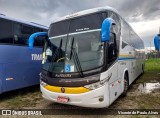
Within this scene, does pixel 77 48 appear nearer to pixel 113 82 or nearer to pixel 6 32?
pixel 113 82

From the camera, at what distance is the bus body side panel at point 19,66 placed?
7.82 meters

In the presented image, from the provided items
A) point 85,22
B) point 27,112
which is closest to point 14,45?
point 27,112

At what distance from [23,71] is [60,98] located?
12.2 ft

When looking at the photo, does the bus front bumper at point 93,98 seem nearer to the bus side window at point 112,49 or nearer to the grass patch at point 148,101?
the bus side window at point 112,49

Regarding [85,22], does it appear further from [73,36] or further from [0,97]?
[0,97]

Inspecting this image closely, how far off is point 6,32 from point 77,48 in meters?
3.59

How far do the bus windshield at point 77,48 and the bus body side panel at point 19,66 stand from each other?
7.06 ft

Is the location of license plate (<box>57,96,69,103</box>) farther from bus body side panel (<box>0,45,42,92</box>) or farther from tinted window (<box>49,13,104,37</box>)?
bus body side panel (<box>0,45,42,92</box>)

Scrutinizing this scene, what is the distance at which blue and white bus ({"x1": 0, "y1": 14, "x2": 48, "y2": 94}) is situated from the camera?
25.2ft

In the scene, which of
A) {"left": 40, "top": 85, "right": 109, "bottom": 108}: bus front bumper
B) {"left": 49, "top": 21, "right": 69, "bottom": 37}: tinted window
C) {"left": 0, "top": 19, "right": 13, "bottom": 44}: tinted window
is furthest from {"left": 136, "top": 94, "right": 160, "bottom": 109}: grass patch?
{"left": 0, "top": 19, "right": 13, "bottom": 44}: tinted window

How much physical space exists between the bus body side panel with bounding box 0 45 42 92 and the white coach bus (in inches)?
79.2

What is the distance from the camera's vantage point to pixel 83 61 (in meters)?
5.57

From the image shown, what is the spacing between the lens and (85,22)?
243 inches

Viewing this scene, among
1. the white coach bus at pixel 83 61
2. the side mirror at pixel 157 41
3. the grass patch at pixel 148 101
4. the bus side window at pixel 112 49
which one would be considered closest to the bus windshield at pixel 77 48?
the white coach bus at pixel 83 61
